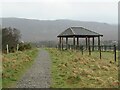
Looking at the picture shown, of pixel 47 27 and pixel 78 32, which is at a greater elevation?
pixel 47 27

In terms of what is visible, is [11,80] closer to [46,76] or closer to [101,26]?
[46,76]

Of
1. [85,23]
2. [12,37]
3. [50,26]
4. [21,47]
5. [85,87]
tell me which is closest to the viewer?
[85,87]

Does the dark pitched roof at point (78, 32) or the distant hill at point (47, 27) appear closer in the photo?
the dark pitched roof at point (78, 32)

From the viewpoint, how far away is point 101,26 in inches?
6265

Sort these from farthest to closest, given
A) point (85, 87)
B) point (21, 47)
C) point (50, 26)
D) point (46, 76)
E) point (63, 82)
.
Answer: point (50, 26) < point (21, 47) < point (46, 76) < point (63, 82) < point (85, 87)

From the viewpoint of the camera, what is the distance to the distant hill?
143887mm

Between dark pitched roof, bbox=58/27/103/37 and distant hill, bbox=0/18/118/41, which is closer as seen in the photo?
dark pitched roof, bbox=58/27/103/37

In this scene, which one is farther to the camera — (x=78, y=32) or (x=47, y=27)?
(x=47, y=27)

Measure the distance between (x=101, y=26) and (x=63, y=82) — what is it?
→ 151 meters

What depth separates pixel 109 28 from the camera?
157m

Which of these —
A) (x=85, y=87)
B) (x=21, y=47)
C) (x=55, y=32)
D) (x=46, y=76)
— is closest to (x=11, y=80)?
(x=46, y=76)

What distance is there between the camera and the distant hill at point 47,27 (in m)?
144

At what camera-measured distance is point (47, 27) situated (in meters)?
165

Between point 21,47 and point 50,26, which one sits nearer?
point 21,47
